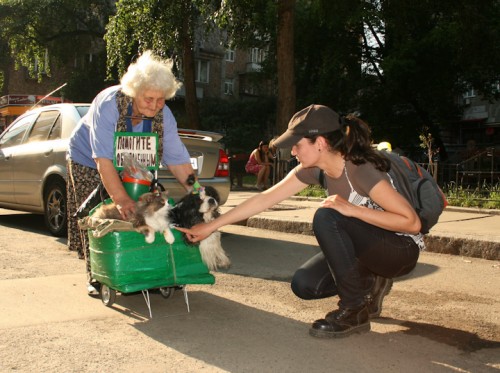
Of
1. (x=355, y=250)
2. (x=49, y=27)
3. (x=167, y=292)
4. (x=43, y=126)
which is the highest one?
(x=49, y=27)

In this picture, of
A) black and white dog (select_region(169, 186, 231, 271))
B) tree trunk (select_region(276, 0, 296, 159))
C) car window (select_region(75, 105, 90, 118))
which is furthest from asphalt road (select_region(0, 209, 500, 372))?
tree trunk (select_region(276, 0, 296, 159))

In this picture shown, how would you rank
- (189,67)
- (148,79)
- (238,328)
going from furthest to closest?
(189,67) → (148,79) → (238,328)

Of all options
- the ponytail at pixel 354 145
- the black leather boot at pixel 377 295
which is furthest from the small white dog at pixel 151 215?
the black leather boot at pixel 377 295

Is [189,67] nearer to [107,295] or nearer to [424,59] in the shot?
[424,59]

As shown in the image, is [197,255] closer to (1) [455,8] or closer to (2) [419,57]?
(1) [455,8]

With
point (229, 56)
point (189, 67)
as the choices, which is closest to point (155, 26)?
point (189, 67)

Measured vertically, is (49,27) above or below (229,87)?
above

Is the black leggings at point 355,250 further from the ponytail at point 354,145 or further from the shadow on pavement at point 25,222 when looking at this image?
the shadow on pavement at point 25,222

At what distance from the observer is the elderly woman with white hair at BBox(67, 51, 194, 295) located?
12.7ft

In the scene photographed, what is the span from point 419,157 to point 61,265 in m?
23.3

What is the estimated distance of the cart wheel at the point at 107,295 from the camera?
13.5 ft

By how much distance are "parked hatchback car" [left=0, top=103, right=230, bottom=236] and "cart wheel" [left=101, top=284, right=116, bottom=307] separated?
111 inches

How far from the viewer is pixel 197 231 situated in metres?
3.63

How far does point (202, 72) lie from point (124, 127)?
146ft
